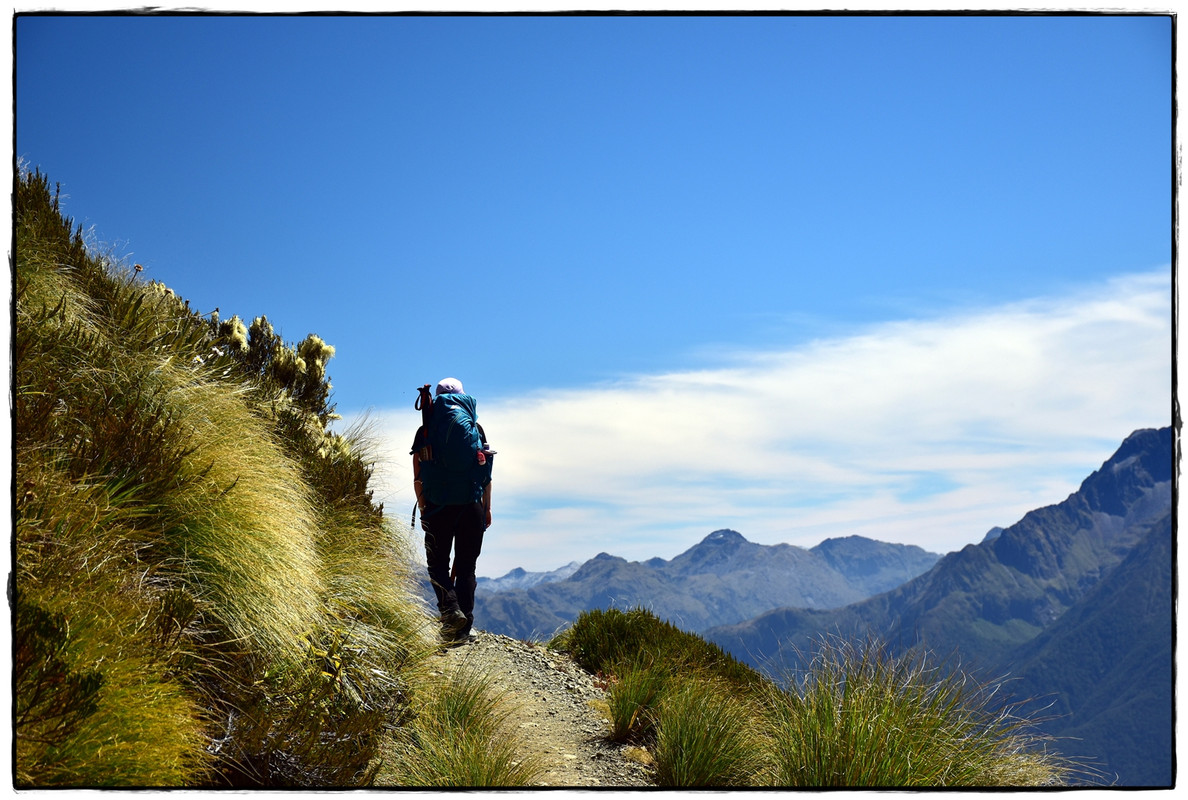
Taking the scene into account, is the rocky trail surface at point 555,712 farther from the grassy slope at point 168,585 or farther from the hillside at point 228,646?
the grassy slope at point 168,585

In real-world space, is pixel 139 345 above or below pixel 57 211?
below

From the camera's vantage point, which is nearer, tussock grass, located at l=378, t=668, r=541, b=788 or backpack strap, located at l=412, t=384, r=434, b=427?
tussock grass, located at l=378, t=668, r=541, b=788

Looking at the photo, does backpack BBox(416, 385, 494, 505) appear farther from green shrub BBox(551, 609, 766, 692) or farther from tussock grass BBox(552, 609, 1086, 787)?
tussock grass BBox(552, 609, 1086, 787)

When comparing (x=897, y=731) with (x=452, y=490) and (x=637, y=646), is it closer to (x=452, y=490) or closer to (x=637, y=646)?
(x=452, y=490)

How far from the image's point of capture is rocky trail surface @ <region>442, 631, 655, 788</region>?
18.9 ft

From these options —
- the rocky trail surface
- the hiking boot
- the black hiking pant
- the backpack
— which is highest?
the backpack

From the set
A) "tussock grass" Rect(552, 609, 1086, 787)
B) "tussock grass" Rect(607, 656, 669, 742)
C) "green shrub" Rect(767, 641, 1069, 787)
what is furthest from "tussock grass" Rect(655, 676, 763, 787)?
"tussock grass" Rect(607, 656, 669, 742)

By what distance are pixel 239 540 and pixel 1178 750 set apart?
4.99 m

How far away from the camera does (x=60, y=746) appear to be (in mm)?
3049

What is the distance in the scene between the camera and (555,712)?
7.34 metres

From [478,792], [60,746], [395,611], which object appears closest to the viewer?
[60,746]

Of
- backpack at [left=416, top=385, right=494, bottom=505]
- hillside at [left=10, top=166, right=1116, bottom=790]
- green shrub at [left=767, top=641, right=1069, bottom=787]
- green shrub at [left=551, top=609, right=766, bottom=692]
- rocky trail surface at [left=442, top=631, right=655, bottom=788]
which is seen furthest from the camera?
green shrub at [left=551, top=609, right=766, bottom=692]

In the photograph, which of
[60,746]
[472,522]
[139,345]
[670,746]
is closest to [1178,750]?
[670,746]

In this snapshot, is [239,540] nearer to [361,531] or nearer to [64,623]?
[64,623]
